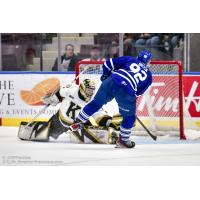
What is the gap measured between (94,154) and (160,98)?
0.50 metres

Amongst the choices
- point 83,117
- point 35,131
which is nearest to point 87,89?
point 83,117

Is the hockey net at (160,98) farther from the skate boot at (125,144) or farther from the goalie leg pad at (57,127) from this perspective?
the goalie leg pad at (57,127)

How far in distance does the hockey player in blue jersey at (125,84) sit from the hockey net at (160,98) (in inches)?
1.3

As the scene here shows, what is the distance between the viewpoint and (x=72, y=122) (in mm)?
5008

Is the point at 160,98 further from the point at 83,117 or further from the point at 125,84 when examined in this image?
the point at 83,117

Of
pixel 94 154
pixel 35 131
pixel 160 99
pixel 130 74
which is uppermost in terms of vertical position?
pixel 130 74

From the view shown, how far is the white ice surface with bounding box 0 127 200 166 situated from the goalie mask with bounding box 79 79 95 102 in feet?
0.91

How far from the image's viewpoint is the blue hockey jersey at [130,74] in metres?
4.90

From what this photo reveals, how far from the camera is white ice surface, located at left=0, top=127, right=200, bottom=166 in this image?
487 cm

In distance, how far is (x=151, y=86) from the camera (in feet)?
16.2

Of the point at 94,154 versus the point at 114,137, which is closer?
the point at 94,154

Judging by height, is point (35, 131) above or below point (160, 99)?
below

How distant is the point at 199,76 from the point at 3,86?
3.55 feet

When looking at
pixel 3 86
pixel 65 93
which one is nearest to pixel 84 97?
pixel 65 93
